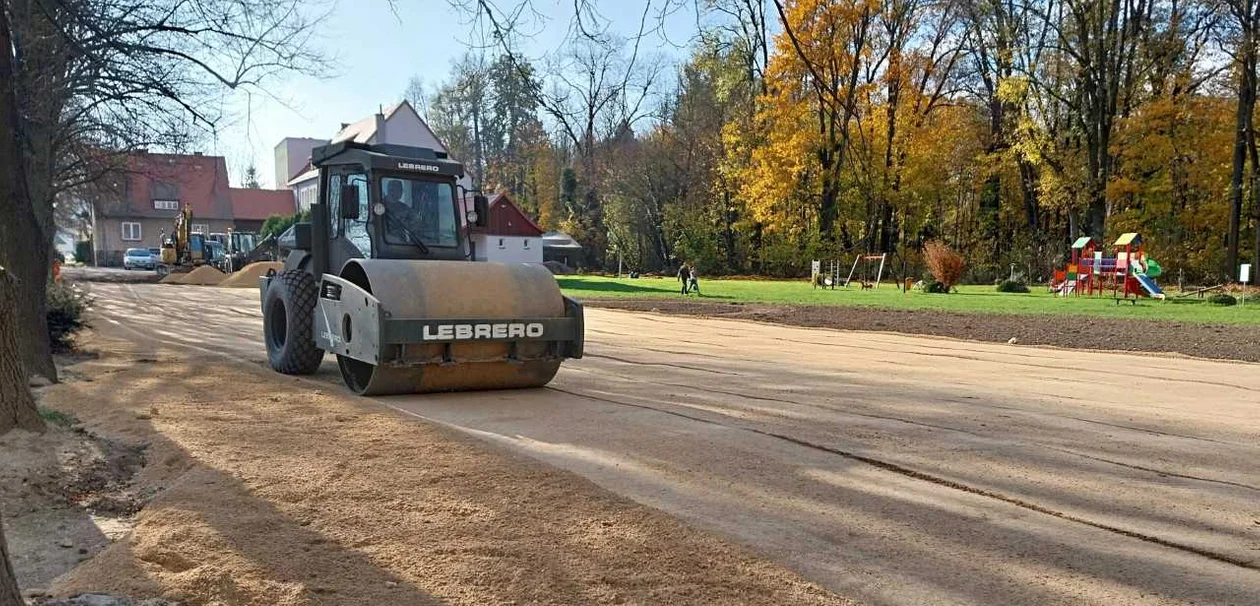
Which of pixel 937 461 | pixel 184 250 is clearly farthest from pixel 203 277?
pixel 937 461

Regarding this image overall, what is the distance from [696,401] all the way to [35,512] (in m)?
5.54

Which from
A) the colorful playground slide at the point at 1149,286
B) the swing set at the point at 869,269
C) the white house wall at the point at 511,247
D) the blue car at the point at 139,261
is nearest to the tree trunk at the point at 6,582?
the colorful playground slide at the point at 1149,286

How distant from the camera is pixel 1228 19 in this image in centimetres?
3234

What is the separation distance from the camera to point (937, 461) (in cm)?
615

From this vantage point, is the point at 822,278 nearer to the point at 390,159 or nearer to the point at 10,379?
the point at 390,159

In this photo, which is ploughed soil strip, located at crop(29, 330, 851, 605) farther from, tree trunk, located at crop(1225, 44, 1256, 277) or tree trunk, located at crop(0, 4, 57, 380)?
tree trunk, located at crop(1225, 44, 1256, 277)

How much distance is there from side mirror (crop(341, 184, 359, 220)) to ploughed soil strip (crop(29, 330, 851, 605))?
3.26m

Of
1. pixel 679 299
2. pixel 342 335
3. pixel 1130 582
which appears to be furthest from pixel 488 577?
pixel 679 299

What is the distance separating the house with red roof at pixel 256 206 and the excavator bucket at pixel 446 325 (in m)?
83.0

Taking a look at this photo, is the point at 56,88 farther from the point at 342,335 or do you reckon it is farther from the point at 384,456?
the point at 384,456

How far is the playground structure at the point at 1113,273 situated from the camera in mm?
25750

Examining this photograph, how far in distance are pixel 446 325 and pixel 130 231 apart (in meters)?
83.3

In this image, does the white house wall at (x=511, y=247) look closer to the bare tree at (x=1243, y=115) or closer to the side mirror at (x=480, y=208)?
the bare tree at (x=1243, y=115)

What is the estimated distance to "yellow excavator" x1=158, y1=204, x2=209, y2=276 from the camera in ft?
160
